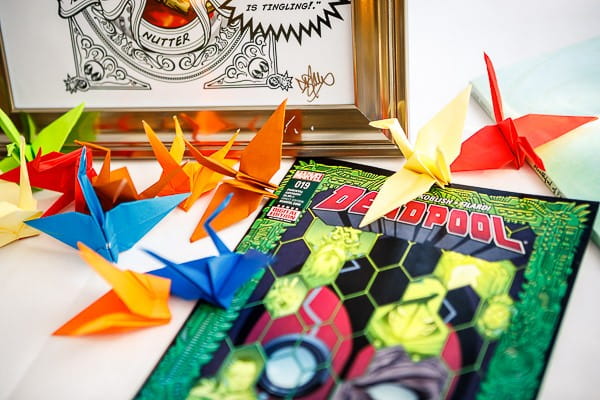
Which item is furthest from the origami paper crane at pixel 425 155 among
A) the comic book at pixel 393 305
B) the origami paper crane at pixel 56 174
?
the origami paper crane at pixel 56 174

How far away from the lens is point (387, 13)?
24.6 inches

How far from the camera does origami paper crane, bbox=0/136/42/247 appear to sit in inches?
23.3

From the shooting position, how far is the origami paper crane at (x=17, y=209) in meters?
0.59

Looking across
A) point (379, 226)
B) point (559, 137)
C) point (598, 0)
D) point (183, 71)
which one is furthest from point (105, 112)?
point (598, 0)

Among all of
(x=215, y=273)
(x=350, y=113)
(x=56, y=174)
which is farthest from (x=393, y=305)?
(x=56, y=174)

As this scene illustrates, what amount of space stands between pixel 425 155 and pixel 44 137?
39 cm

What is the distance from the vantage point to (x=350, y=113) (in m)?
0.67

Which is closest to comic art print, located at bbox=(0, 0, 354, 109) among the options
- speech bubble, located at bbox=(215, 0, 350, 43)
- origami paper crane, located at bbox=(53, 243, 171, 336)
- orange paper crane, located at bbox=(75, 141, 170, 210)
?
speech bubble, located at bbox=(215, 0, 350, 43)

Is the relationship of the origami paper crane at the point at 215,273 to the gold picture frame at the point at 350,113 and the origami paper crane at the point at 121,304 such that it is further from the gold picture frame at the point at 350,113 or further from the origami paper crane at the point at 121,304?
the gold picture frame at the point at 350,113

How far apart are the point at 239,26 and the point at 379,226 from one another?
25 centimetres

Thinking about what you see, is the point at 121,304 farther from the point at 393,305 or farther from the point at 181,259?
the point at 393,305
